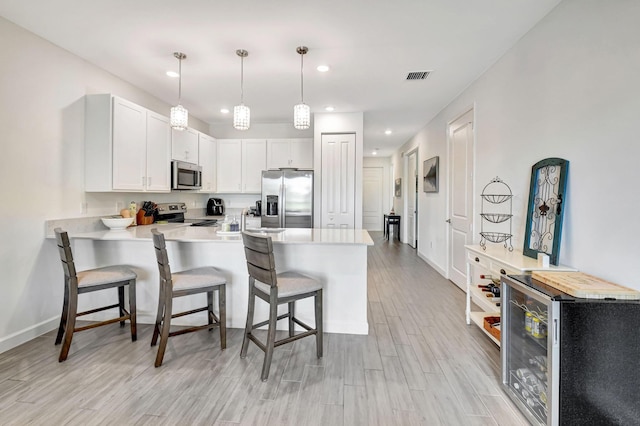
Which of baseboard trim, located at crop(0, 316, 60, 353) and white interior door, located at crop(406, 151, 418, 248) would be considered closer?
baseboard trim, located at crop(0, 316, 60, 353)

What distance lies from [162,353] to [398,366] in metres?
1.70

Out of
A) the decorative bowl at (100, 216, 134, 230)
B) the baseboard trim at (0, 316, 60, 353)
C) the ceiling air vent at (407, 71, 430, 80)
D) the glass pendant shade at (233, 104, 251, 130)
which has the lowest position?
the baseboard trim at (0, 316, 60, 353)

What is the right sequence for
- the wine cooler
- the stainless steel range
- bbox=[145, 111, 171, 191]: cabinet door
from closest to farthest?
the wine cooler
bbox=[145, 111, 171, 191]: cabinet door
the stainless steel range

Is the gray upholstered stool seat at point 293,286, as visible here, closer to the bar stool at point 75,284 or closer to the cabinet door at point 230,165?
the bar stool at point 75,284

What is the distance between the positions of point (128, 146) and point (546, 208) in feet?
12.8

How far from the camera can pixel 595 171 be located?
179 cm

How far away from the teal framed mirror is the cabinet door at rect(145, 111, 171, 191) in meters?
3.90

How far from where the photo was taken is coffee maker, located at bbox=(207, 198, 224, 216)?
5496 mm

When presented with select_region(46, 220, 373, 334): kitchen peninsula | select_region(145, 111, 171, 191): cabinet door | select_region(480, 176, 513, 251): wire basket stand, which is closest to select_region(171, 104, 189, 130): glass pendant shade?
select_region(145, 111, 171, 191): cabinet door

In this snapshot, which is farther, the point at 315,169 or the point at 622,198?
the point at 315,169

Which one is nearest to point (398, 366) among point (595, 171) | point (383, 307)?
point (383, 307)

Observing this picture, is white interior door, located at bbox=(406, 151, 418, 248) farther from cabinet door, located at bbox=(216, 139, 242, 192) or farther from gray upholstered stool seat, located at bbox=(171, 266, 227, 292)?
gray upholstered stool seat, located at bbox=(171, 266, 227, 292)

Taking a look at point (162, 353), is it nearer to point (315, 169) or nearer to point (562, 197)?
point (562, 197)

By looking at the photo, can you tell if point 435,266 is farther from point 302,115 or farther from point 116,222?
point 116,222
